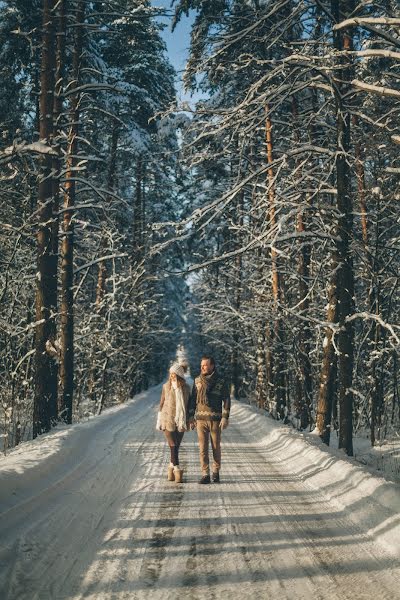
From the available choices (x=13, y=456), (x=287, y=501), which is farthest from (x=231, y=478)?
(x=13, y=456)

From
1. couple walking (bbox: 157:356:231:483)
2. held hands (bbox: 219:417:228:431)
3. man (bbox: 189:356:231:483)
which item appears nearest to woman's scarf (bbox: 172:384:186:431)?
couple walking (bbox: 157:356:231:483)

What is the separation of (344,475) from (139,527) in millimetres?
3205

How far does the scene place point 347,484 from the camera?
6602mm

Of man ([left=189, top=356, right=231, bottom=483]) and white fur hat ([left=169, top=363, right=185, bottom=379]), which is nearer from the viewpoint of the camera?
man ([left=189, top=356, right=231, bottom=483])

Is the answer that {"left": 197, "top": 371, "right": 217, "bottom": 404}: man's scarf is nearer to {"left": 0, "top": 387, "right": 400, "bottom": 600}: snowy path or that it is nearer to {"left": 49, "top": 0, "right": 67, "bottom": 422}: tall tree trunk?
{"left": 0, "top": 387, "right": 400, "bottom": 600}: snowy path

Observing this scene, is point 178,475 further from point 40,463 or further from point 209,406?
point 40,463

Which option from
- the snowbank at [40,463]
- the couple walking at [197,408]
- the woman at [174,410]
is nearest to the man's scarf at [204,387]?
the couple walking at [197,408]

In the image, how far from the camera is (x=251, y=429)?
1491 cm

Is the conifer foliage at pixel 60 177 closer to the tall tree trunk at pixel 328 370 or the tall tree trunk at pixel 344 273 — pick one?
the tall tree trunk at pixel 344 273

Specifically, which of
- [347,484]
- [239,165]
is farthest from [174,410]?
[239,165]

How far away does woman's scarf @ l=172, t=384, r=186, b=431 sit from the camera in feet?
26.6

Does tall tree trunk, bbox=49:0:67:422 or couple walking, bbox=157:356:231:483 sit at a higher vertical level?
tall tree trunk, bbox=49:0:67:422

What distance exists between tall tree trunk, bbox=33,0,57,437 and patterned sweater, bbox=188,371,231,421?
3.75 metres

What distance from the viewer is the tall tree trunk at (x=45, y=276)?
10.4 metres
